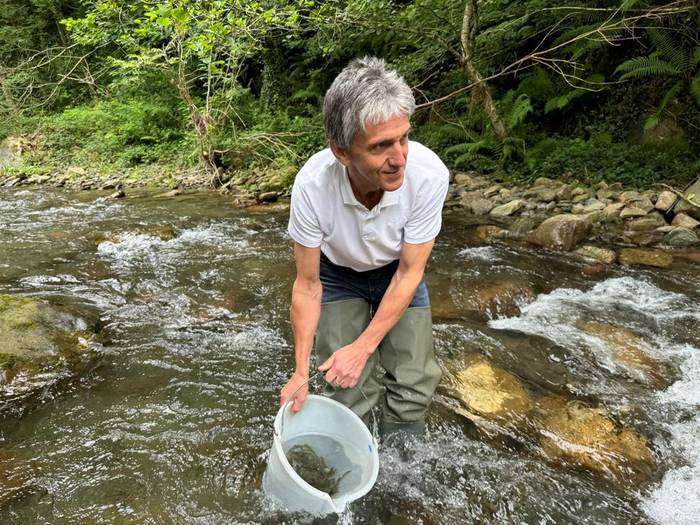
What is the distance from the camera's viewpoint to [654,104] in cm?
818

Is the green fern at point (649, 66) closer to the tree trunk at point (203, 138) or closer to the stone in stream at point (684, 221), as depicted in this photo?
the stone in stream at point (684, 221)

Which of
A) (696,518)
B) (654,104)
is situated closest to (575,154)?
(654,104)

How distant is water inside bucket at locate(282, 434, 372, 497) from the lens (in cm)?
221

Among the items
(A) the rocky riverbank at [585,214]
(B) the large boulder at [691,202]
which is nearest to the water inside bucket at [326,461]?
(A) the rocky riverbank at [585,214]

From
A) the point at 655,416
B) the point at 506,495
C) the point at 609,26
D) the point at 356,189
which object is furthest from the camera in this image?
the point at 609,26

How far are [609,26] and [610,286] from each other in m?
4.37

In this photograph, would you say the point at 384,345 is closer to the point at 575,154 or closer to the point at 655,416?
the point at 655,416

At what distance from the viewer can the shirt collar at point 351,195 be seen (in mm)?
1907

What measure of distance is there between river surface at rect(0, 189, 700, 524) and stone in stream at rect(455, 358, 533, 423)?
0.41ft

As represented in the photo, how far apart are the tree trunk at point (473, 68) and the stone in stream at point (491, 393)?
5.58 m

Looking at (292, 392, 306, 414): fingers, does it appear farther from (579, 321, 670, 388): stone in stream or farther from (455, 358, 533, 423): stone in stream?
(579, 321, 670, 388): stone in stream

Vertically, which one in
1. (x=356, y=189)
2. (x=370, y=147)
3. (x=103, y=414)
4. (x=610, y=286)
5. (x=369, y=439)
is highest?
(x=370, y=147)

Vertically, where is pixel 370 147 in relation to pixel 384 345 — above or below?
above

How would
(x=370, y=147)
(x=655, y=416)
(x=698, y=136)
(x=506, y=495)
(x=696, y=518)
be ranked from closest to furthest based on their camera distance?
(x=370, y=147), (x=696, y=518), (x=506, y=495), (x=655, y=416), (x=698, y=136)
